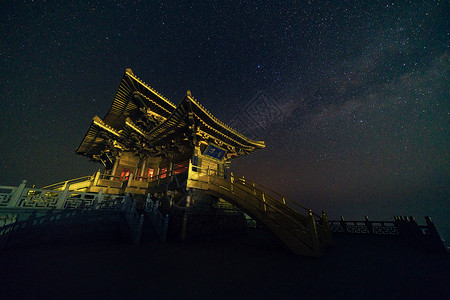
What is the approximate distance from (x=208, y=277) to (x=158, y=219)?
5311 millimetres

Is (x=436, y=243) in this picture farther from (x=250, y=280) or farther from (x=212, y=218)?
(x=212, y=218)

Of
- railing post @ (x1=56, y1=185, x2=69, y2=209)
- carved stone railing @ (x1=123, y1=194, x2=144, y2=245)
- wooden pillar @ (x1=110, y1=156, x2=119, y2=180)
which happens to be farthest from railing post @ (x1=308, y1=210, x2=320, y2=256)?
wooden pillar @ (x1=110, y1=156, x2=119, y2=180)

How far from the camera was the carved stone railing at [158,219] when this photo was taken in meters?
7.16

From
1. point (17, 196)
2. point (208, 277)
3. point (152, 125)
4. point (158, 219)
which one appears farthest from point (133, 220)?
point (152, 125)

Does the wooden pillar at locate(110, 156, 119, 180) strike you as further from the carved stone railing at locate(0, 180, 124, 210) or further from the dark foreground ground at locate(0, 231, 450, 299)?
the dark foreground ground at locate(0, 231, 450, 299)

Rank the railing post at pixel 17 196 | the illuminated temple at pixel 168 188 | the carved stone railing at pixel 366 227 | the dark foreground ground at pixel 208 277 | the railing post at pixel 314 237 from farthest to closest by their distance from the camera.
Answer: the carved stone railing at pixel 366 227 < the illuminated temple at pixel 168 188 < the railing post at pixel 17 196 < the railing post at pixel 314 237 < the dark foreground ground at pixel 208 277

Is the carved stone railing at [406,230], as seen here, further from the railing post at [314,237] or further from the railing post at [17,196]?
the railing post at [17,196]

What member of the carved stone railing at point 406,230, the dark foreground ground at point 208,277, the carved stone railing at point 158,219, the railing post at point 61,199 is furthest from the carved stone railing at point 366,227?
the railing post at point 61,199

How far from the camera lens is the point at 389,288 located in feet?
9.63

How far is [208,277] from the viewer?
10.8ft

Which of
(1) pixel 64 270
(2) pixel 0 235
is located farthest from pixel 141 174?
(1) pixel 64 270

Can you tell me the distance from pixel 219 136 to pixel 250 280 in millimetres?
10085

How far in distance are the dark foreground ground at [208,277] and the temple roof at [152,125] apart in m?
7.75

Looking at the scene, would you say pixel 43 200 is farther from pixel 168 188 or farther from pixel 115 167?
pixel 115 167
